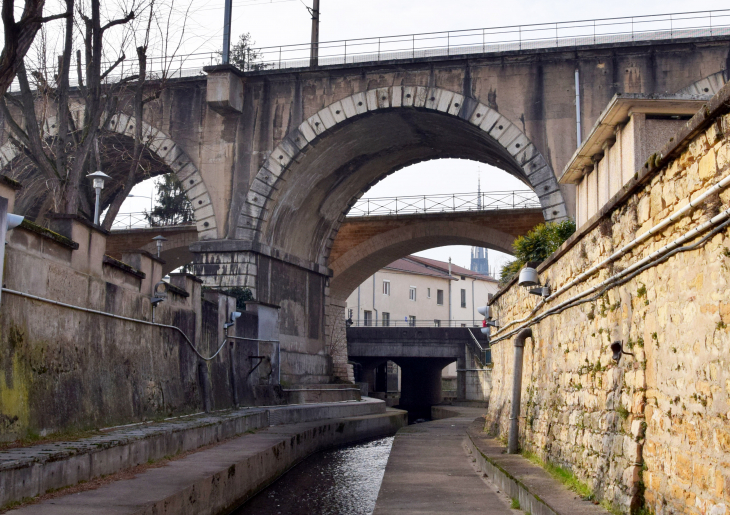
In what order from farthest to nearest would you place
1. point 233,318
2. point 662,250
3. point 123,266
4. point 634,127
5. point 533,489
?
point 233,318
point 123,266
point 634,127
point 533,489
point 662,250

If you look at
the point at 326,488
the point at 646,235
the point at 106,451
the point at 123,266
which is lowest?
the point at 326,488

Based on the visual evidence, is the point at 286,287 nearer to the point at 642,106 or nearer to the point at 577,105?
the point at 577,105

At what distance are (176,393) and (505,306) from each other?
5146 millimetres

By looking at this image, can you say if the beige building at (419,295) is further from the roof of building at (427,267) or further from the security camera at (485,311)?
the security camera at (485,311)

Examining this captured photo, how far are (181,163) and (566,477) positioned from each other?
1473cm

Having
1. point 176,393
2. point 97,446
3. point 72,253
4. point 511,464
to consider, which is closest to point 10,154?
point 176,393

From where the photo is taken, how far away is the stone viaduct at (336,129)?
1703 centimetres

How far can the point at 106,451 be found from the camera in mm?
7398

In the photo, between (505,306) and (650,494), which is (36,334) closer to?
(650,494)

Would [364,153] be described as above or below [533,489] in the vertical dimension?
above

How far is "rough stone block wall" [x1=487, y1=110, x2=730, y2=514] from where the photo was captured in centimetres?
416

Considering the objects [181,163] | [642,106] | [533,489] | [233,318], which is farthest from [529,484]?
[181,163]

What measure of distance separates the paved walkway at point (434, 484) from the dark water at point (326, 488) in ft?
1.92

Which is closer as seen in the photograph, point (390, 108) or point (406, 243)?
point (390, 108)
